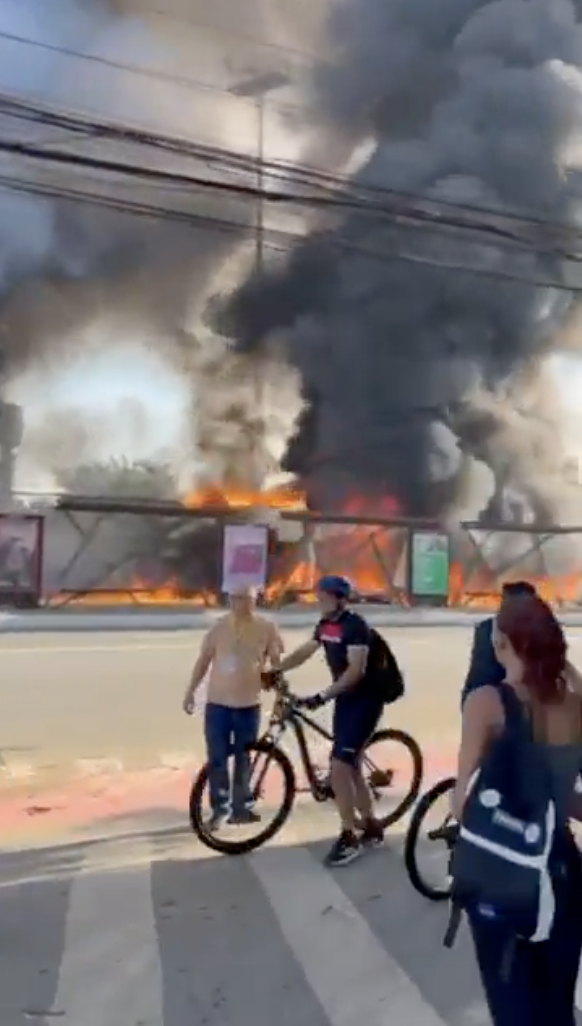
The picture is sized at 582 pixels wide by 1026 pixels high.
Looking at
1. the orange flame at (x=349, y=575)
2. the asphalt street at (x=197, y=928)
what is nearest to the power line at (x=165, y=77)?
the orange flame at (x=349, y=575)

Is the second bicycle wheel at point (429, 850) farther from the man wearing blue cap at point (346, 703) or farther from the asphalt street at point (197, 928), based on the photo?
the man wearing blue cap at point (346, 703)

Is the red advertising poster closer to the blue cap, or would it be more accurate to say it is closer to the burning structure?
the burning structure

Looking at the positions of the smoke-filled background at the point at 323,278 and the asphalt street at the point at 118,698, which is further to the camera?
the smoke-filled background at the point at 323,278

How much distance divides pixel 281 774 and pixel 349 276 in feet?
87.4

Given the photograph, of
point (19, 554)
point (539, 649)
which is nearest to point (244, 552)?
point (19, 554)

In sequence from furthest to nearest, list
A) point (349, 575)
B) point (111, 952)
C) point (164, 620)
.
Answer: point (349, 575) → point (164, 620) → point (111, 952)

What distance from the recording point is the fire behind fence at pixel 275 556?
2452 cm

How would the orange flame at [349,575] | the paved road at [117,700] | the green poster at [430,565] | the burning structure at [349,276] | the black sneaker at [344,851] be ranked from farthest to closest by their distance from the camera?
the burning structure at [349,276], the green poster at [430,565], the orange flame at [349,575], the paved road at [117,700], the black sneaker at [344,851]

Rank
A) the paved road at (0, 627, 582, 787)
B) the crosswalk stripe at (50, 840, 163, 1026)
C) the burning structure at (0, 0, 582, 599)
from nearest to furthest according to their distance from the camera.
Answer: the crosswalk stripe at (50, 840, 163, 1026) < the paved road at (0, 627, 582, 787) < the burning structure at (0, 0, 582, 599)

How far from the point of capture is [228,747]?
5762 mm

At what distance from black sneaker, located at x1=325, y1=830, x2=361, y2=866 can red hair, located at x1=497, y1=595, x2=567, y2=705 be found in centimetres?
318

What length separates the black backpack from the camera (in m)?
5.43

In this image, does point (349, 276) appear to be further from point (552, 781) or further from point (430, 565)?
point (552, 781)

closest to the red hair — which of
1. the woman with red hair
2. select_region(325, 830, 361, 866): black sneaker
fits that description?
the woman with red hair
